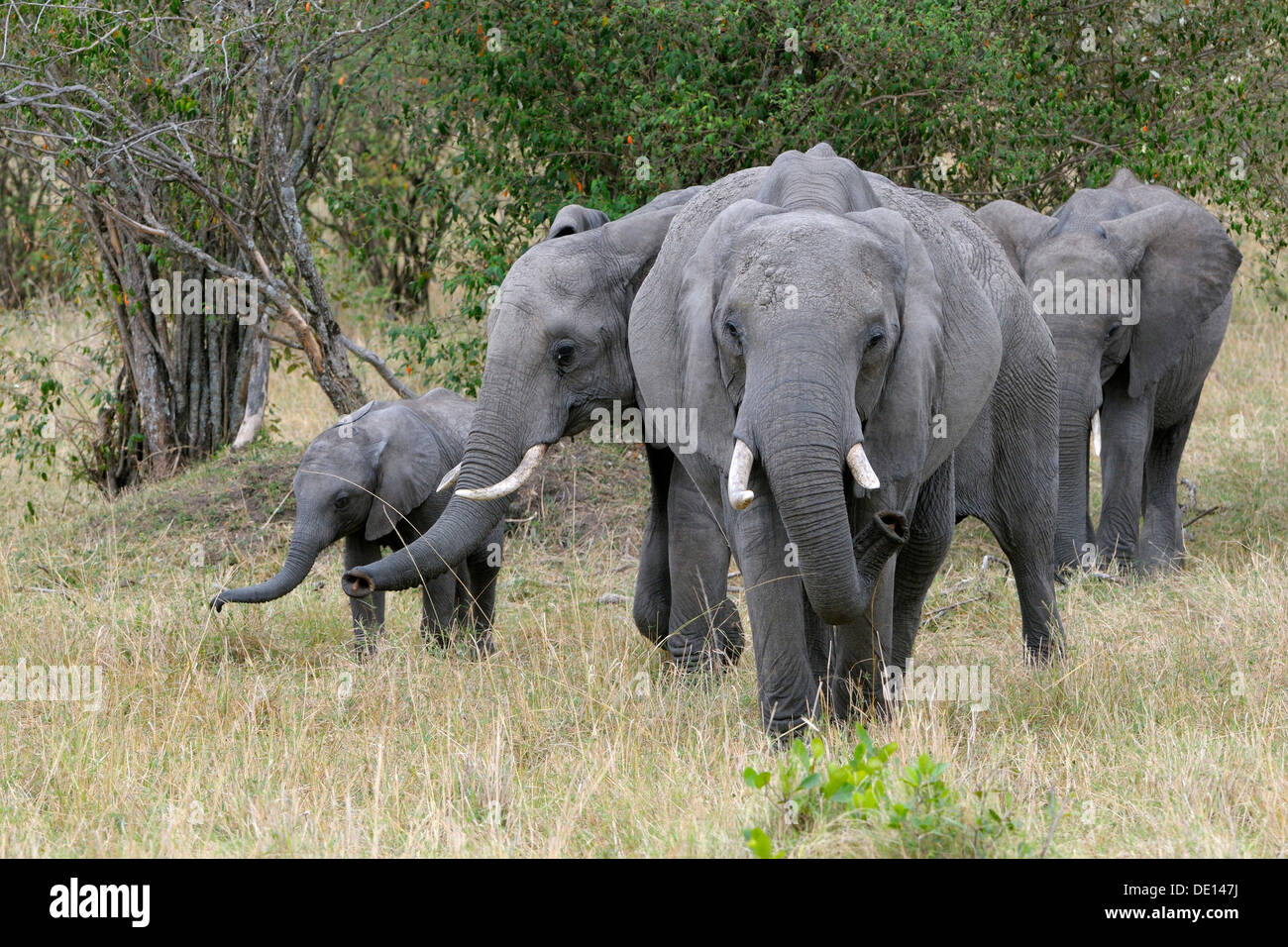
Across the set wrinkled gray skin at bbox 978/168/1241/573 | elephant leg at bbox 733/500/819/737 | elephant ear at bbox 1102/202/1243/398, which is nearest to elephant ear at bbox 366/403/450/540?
elephant leg at bbox 733/500/819/737

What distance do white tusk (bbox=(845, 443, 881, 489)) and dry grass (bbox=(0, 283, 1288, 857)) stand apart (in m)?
0.96

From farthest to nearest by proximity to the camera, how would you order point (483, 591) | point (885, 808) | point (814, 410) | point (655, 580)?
1. point (483, 591)
2. point (655, 580)
3. point (814, 410)
4. point (885, 808)

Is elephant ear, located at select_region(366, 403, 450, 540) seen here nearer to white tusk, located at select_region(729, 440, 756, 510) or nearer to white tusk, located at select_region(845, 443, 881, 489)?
white tusk, located at select_region(729, 440, 756, 510)

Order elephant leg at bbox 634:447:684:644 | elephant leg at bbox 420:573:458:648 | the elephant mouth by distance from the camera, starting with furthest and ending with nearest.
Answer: elephant leg at bbox 420:573:458:648 < elephant leg at bbox 634:447:684:644 < the elephant mouth

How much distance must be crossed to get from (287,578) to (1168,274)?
20.0 ft

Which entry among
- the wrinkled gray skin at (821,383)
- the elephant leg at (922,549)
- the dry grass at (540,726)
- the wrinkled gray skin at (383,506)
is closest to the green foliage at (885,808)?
the dry grass at (540,726)

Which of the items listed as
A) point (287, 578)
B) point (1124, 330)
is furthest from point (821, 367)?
point (1124, 330)

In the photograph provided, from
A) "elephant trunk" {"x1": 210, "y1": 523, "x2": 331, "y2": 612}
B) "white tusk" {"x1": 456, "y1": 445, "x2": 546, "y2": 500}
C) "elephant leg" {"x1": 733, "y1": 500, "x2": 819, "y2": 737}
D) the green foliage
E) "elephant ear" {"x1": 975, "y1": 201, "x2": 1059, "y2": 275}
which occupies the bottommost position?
the green foliage

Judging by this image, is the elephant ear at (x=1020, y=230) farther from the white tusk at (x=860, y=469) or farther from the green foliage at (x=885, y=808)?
the green foliage at (x=885, y=808)

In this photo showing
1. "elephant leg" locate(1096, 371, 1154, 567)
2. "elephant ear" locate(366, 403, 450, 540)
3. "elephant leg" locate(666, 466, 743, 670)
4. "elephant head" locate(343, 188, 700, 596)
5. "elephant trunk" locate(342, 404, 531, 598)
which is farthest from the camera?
"elephant leg" locate(1096, 371, 1154, 567)

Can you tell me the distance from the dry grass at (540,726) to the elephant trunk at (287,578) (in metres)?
0.30

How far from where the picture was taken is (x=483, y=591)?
8383mm

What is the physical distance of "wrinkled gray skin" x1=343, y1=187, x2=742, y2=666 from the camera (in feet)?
22.3

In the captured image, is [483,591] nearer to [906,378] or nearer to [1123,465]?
[906,378]
